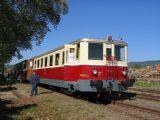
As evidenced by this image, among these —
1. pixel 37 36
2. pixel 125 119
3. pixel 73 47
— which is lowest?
pixel 125 119

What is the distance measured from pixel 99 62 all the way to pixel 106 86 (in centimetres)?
124

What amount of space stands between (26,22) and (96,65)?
64.4ft

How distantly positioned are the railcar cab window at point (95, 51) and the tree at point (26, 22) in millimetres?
12916

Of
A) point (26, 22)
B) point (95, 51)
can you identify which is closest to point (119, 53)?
point (95, 51)

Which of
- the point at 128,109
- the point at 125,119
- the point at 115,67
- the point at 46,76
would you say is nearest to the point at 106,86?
the point at 115,67

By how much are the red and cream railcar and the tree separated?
1178 centimetres

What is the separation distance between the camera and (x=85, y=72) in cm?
1872

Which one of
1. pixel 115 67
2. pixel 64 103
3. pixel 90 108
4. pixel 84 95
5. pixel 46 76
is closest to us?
pixel 90 108

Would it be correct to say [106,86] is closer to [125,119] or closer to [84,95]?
[84,95]

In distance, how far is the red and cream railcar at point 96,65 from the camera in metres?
18.7

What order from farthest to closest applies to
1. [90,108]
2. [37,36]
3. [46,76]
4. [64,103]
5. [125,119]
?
[37,36]
[46,76]
[64,103]
[90,108]
[125,119]

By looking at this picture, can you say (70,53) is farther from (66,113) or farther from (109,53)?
(66,113)

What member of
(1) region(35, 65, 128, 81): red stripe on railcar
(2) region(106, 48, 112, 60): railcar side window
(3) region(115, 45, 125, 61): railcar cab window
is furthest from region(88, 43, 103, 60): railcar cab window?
(3) region(115, 45, 125, 61): railcar cab window

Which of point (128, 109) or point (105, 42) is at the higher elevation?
point (105, 42)
